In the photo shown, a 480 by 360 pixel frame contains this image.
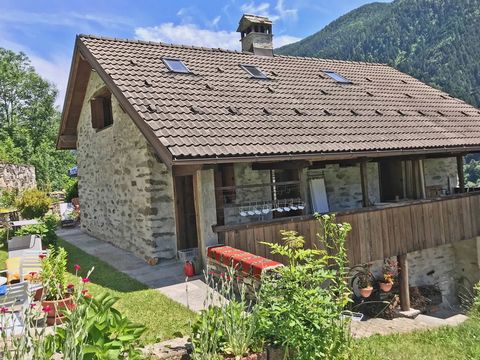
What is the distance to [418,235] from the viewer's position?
9297 mm

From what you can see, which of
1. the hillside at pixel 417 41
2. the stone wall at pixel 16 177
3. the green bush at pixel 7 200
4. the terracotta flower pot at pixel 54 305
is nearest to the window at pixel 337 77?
the terracotta flower pot at pixel 54 305

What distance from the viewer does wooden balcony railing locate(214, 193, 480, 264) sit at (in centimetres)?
721

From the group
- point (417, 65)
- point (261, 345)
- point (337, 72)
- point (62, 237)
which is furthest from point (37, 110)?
point (417, 65)

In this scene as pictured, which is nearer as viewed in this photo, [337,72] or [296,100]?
[296,100]

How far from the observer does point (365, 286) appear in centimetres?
894

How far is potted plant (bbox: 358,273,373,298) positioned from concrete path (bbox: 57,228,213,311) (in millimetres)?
3751

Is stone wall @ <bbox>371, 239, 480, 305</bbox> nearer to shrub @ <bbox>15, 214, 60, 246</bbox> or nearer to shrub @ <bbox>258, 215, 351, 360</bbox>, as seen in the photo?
shrub @ <bbox>258, 215, 351, 360</bbox>

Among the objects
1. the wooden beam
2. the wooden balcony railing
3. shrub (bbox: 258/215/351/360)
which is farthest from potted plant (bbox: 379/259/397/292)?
shrub (bbox: 258/215/351/360)

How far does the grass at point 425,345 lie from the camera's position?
461cm

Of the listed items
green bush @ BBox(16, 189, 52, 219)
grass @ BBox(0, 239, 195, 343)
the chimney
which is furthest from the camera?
green bush @ BBox(16, 189, 52, 219)

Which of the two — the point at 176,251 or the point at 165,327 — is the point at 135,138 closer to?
the point at 176,251

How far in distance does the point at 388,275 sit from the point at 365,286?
3.63 feet

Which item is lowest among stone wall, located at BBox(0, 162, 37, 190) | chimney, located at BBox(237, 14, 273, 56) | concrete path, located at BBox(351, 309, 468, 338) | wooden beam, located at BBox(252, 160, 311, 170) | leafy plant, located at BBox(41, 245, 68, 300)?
concrete path, located at BBox(351, 309, 468, 338)

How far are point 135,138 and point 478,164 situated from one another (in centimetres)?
3759
